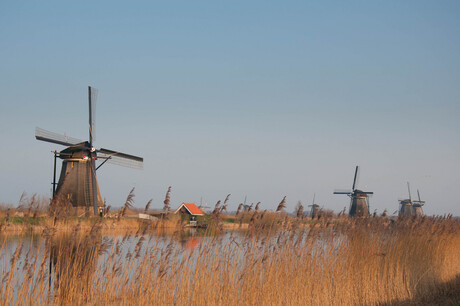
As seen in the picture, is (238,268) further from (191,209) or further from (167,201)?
(191,209)

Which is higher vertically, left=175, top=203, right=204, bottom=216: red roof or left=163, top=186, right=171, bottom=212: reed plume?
left=163, top=186, right=171, bottom=212: reed plume

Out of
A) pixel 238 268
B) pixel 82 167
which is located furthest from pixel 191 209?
pixel 238 268

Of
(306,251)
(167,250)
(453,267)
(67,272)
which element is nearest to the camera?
(67,272)

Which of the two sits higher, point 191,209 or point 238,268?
point 238,268

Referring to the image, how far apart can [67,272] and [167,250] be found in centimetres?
99

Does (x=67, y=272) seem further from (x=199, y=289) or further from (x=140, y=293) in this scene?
(x=199, y=289)

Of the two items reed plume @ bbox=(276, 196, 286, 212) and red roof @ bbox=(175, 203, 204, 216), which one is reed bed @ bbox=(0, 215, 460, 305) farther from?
red roof @ bbox=(175, 203, 204, 216)

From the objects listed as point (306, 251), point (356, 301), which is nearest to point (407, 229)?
point (356, 301)

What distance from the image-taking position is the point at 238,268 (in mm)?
5605

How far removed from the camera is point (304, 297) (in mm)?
6004

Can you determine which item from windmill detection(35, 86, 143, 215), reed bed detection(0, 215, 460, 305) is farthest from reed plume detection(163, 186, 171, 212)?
windmill detection(35, 86, 143, 215)

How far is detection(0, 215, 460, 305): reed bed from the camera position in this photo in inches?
178

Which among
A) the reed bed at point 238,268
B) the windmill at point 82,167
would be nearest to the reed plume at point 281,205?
the reed bed at point 238,268

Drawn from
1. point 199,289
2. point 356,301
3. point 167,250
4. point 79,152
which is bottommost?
point 356,301
